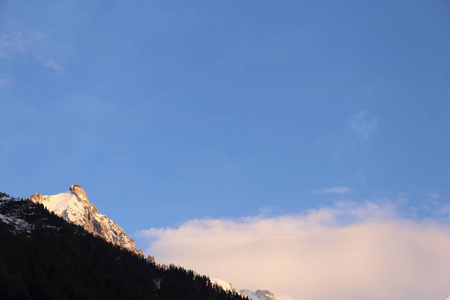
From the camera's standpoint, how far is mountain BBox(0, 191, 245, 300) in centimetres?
4659

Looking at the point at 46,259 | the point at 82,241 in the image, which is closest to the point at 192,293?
the point at 82,241

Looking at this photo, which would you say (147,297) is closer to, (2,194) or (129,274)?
(129,274)

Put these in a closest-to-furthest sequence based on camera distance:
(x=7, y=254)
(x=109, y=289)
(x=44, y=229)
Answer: (x=7, y=254)
(x=109, y=289)
(x=44, y=229)

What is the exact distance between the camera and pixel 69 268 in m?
52.7

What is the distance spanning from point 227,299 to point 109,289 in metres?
21.9

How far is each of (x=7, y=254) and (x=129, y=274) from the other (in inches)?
658

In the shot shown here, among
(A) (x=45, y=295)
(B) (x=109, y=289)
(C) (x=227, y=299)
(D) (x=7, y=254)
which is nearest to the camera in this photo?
(A) (x=45, y=295)

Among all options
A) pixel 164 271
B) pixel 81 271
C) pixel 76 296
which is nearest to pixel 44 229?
pixel 81 271

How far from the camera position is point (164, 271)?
69438 mm

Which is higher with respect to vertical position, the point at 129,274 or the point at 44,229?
the point at 44,229

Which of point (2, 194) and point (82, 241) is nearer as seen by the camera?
point (82, 241)

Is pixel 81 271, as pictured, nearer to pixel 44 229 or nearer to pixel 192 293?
pixel 44 229

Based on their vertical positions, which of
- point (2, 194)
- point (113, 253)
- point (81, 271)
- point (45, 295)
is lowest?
point (45, 295)

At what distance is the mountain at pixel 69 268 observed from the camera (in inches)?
1834
